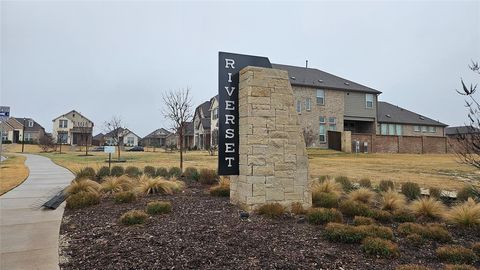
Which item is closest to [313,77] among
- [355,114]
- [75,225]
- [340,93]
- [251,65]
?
[340,93]

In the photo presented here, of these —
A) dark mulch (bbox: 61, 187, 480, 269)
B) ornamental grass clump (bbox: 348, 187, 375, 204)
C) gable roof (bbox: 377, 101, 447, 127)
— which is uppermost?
gable roof (bbox: 377, 101, 447, 127)

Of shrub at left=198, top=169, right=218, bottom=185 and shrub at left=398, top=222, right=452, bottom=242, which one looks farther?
shrub at left=198, top=169, right=218, bottom=185

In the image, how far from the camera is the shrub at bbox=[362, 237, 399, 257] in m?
4.25

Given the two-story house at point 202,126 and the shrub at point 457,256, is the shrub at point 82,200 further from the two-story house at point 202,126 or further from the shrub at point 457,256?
the two-story house at point 202,126

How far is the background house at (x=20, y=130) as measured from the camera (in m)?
62.3

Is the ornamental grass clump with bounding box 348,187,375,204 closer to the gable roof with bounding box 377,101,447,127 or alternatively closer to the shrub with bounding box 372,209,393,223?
the shrub with bounding box 372,209,393,223

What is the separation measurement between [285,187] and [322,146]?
2637 centimetres

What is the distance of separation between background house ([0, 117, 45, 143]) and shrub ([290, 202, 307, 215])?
67930 mm

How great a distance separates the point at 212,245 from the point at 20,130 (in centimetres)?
7581

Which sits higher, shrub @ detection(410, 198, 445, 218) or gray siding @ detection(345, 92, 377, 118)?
gray siding @ detection(345, 92, 377, 118)

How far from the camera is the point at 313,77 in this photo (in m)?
33.6

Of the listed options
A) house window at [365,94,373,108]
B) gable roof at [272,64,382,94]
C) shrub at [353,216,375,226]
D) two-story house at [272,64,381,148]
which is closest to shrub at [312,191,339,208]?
shrub at [353,216,375,226]

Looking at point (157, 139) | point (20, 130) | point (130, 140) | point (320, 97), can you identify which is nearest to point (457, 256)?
point (320, 97)

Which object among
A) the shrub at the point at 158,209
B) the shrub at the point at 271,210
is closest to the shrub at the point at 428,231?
the shrub at the point at 271,210
